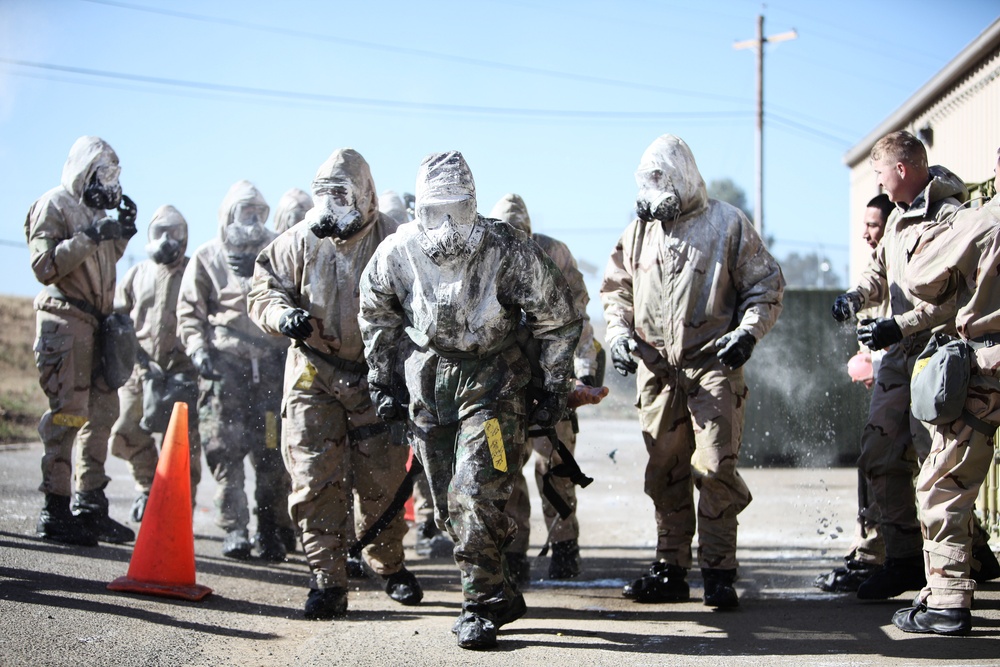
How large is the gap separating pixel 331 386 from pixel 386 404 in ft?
1.89

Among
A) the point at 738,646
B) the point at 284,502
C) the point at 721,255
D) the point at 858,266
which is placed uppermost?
the point at 858,266

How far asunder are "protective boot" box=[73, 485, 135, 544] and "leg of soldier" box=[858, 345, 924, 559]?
482 centimetres

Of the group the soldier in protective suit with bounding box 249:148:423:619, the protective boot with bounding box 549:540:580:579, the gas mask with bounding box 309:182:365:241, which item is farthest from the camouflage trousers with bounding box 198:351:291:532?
the gas mask with bounding box 309:182:365:241

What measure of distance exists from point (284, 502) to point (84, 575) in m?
1.81

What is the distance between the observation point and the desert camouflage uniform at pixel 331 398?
223 inches

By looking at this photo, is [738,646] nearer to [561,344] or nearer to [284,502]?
[561,344]

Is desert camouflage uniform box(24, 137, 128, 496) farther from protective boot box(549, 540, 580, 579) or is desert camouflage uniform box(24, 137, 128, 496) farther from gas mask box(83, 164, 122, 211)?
protective boot box(549, 540, 580, 579)

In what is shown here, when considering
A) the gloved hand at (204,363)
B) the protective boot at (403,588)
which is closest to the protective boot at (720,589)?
the protective boot at (403,588)

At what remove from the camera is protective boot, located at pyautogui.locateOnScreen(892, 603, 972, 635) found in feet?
15.5

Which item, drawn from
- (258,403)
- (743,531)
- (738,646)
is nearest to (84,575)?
(258,403)

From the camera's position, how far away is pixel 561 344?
16.9 feet

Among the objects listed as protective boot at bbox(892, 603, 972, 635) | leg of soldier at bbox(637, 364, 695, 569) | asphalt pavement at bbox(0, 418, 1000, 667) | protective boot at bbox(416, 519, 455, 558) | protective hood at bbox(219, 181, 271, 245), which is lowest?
asphalt pavement at bbox(0, 418, 1000, 667)

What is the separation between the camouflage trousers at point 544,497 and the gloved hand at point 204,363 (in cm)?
234

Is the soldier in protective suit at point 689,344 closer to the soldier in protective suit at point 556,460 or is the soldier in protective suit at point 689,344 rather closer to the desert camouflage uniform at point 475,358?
the soldier in protective suit at point 556,460
